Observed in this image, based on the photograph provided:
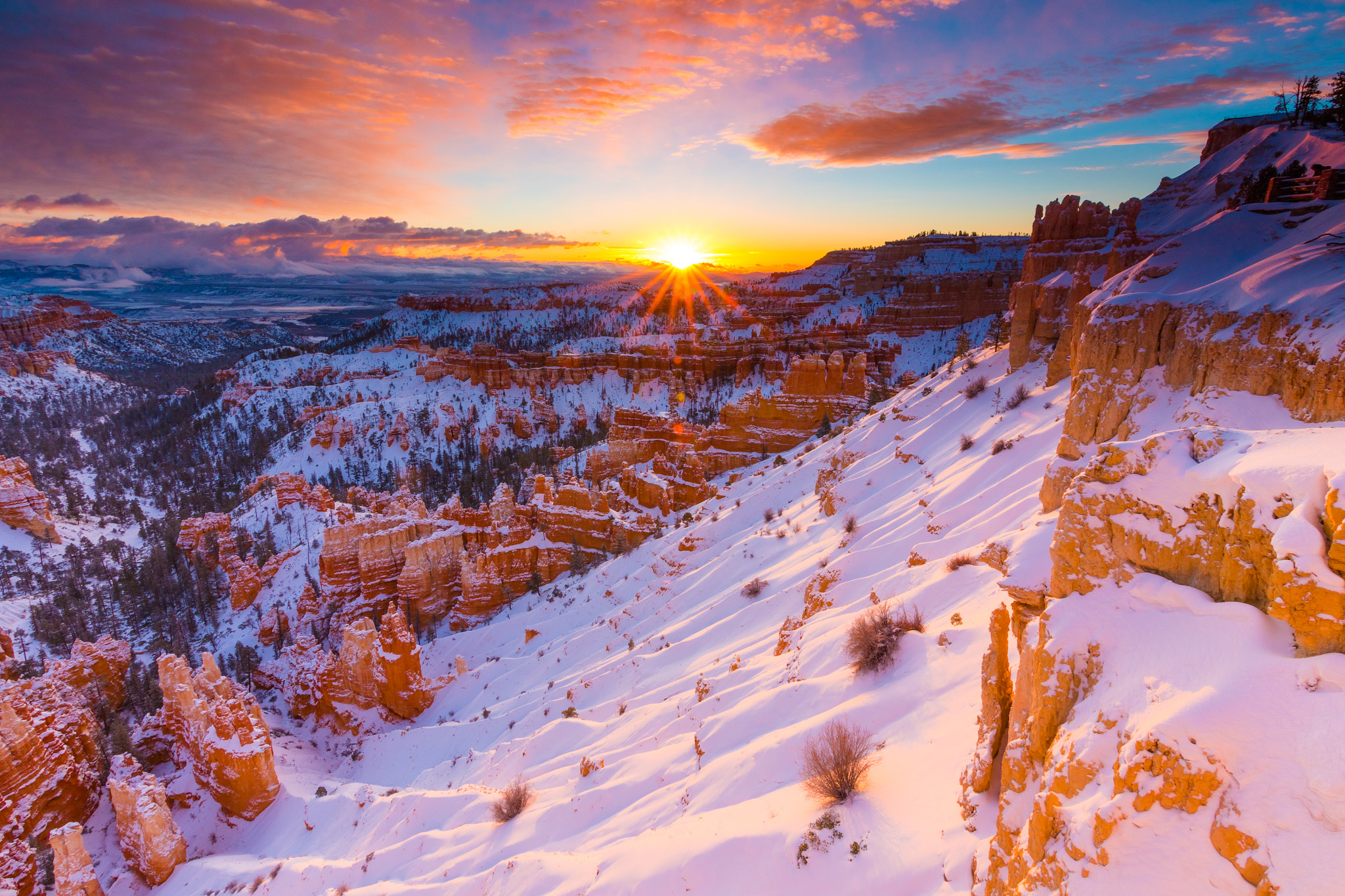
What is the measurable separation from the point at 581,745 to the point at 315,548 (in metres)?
37.2

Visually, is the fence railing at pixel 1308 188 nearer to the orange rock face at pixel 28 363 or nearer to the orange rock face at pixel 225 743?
the orange rock face at pixel 225 743

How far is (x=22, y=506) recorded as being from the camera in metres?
49.3

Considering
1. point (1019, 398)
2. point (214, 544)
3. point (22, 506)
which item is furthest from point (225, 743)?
point (22, 506)

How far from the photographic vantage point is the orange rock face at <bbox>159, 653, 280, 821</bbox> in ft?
55.2

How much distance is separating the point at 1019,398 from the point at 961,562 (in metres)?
9.89

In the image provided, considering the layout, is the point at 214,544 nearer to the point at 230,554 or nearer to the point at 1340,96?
the point at 230,554

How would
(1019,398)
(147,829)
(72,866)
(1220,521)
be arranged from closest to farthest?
1. (1220,521)
2. (72,866)
3. (147,829)
4. (1019,398)

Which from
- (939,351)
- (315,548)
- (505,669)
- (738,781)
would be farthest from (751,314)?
(738,781)

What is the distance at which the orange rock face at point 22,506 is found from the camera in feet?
159

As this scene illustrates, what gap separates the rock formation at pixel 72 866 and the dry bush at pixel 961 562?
2172 cm

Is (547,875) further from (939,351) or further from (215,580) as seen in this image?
(939,351)

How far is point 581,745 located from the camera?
42.1ft

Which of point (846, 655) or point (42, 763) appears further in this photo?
point (42, 763)

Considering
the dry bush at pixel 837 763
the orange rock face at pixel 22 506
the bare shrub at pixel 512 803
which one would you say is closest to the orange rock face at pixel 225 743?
the bare shrub at pixel 512 803
